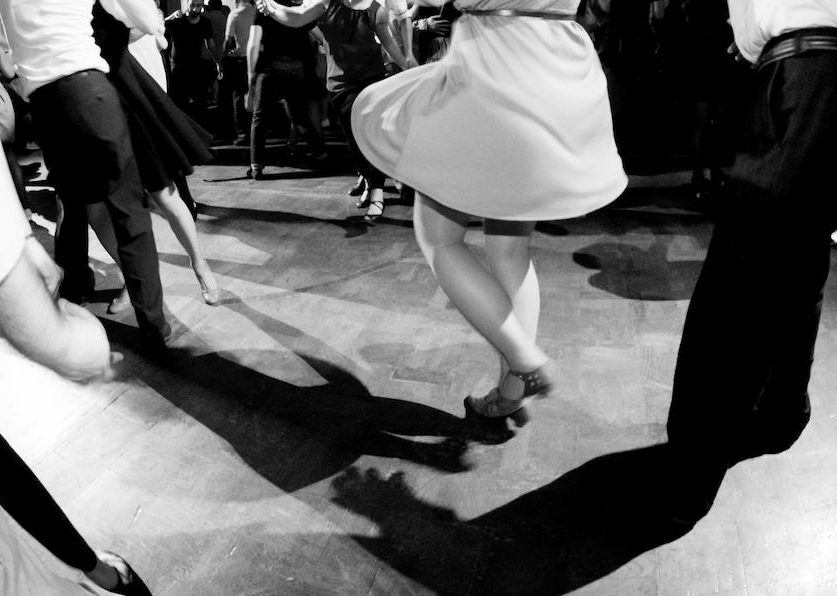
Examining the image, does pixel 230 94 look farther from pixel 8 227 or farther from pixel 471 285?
pixel 8 227

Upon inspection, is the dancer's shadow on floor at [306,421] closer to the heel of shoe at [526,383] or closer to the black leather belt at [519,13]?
the heel of shoe at [526,383]

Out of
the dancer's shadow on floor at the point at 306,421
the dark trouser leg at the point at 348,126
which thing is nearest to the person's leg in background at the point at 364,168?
the dark trouser leg at the point at 348,126

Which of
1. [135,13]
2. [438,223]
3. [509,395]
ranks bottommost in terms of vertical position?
[509,395]

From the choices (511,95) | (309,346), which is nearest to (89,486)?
(309,346)

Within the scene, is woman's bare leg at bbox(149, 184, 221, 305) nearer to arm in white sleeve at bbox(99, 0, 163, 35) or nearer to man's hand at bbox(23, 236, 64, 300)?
arm in white sleeve at bbox(99, 0, 163, 35)

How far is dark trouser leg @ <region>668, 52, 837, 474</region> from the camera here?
1191mm

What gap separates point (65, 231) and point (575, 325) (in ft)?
7.53

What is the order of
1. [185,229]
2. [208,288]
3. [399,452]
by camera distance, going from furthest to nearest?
[208,288] < [185,229] < [399,452]

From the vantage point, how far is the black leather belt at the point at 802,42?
1137 mm

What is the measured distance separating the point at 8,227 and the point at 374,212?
3161mm

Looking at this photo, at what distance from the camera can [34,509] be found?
3.52ft

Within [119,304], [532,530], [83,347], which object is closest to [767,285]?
[532,530]

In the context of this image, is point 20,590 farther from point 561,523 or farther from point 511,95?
point 511,95

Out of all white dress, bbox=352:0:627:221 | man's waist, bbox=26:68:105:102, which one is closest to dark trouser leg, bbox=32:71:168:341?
man's waist, bbox=26:68:105:102
